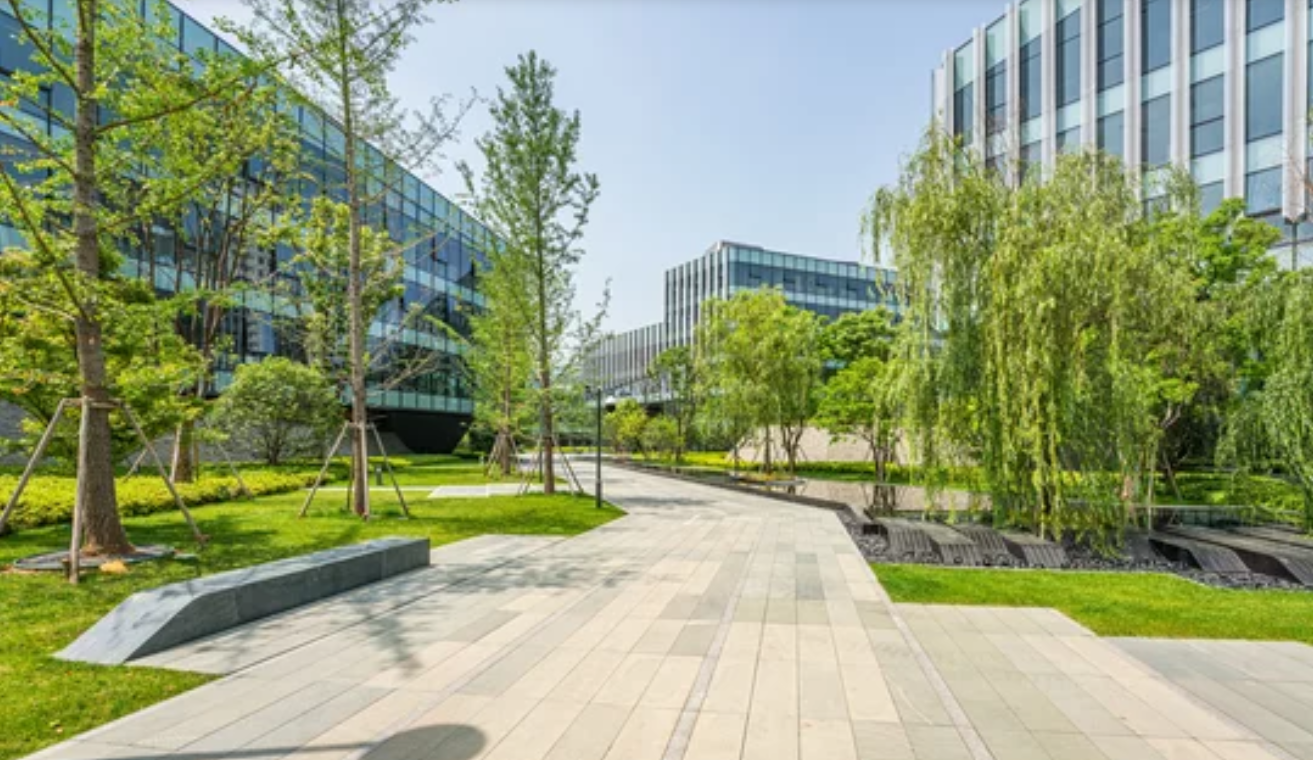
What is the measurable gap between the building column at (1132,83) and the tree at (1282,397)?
20.1 m

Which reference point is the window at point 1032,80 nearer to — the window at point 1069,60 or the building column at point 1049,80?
the building column at point 1049,80

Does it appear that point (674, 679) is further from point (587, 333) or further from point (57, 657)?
point (587, 333)

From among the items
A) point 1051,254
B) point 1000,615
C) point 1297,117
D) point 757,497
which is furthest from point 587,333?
point 1297,117

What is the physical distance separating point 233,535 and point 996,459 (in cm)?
1335

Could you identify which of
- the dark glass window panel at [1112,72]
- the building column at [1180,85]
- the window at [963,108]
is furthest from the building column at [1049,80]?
the building column at [1180,85]

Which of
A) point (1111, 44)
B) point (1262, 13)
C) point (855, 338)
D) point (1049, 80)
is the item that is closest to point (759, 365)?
point (855, 338)

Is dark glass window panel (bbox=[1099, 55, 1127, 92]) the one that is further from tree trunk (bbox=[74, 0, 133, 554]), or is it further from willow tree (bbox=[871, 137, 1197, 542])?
tree trunk (bbox=[74, 0, 133, 554])

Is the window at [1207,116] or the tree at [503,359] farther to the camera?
the window at [1207,116]

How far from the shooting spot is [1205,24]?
26.8 meters

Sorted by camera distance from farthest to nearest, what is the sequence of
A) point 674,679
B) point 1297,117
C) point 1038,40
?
point 1038,40
point 1297,117
point 674,679

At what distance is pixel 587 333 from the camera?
21.3m

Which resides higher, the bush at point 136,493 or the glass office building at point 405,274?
the glass office building at point 405,274

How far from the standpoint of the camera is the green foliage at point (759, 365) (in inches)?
1030

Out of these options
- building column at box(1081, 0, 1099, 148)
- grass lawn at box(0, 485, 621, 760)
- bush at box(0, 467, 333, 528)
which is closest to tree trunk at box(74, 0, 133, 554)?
grass lawn at box(0, 485, 621, 760)
